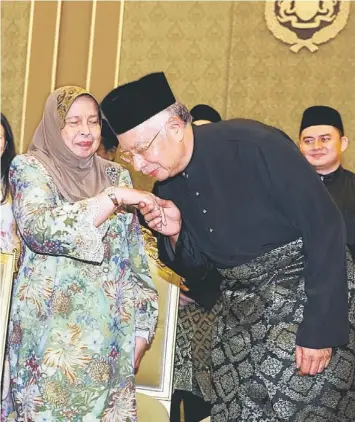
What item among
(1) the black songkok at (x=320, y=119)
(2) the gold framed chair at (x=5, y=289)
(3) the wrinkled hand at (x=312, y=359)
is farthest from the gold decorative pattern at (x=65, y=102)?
(1) the black songkok at (x=320, y=119)

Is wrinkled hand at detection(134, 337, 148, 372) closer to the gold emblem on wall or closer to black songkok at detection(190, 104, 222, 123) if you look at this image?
black songkok at detection(190, 104, 222, 123)

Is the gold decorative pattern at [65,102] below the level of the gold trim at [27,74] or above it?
below

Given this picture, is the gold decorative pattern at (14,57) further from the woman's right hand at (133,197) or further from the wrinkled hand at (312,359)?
the wrinkled hand at (312,359)

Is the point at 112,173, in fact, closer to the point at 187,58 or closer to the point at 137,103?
the point at 137,103

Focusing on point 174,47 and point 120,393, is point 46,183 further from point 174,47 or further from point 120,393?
point 174,47

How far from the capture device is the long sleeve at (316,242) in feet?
6.45

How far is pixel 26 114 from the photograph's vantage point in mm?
5480

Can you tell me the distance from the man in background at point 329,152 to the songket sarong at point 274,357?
107cm

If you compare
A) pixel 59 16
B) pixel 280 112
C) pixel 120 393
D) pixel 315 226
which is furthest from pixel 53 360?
pixel 59 16

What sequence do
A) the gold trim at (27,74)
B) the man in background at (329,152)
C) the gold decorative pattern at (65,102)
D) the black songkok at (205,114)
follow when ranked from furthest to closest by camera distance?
1. the gold trim at (27,74)
2. the black songkok at (205,114)
3. the man in background at (329,152)
4. the gold decorative pattern at (65,102)

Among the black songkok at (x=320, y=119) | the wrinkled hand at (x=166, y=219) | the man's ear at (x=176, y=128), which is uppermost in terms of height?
the black songkok at (x=320, y=119)

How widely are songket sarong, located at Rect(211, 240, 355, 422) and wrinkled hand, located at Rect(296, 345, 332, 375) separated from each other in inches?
2.3

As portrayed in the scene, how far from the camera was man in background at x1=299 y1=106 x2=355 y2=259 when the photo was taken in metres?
3.26

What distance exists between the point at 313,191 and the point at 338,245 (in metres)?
0.17
